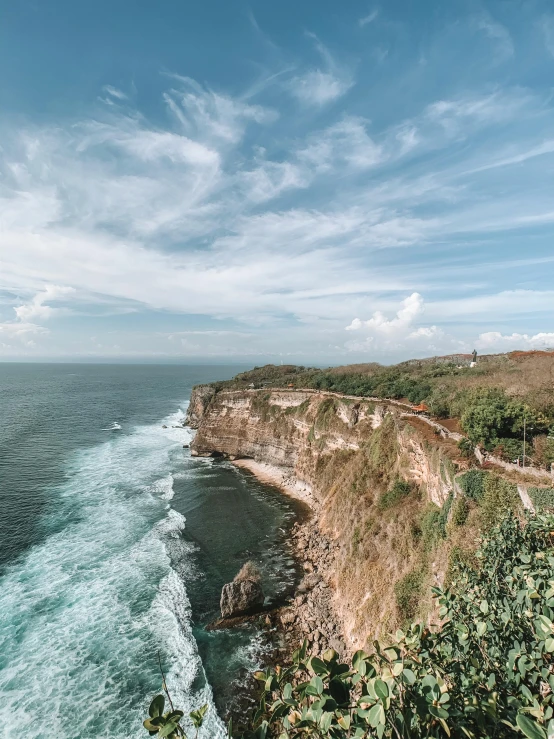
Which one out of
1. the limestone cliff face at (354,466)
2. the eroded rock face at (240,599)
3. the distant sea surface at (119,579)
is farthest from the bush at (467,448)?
the eroded rock face at (240,599)

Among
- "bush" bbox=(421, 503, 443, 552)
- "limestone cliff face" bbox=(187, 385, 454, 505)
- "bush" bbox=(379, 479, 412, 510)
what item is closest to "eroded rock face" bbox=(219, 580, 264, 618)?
"bush" bbox=(379, 479, 412, 510)

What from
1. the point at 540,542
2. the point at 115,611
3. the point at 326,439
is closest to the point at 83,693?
the point at 115,611

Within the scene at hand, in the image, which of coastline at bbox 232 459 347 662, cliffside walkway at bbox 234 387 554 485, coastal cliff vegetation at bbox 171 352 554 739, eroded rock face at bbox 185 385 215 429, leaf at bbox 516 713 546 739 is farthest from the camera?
eroded rock face at bbox 185 385 215 429

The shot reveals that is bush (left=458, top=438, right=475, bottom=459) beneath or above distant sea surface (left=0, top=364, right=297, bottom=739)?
above

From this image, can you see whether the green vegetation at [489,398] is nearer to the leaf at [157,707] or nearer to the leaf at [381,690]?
the leaf at [381,690]

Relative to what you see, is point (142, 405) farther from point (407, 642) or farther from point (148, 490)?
point (407, 642)

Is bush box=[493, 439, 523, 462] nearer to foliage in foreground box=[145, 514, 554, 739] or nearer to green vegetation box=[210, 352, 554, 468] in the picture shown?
green vegetation box=[210, 352, 554, 468]

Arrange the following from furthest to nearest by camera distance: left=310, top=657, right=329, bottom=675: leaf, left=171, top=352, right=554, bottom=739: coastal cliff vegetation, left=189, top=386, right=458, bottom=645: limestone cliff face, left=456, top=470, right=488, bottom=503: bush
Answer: left=189, top=386, right=458, bottom=645: limestone cliff face → left=456, top=470, right=488, bottom=503: bush → left=171, top=352, right=554, bottom=739: coastal cliff vegetation → left=310, top=657, right=329, bottom=675: leaf
